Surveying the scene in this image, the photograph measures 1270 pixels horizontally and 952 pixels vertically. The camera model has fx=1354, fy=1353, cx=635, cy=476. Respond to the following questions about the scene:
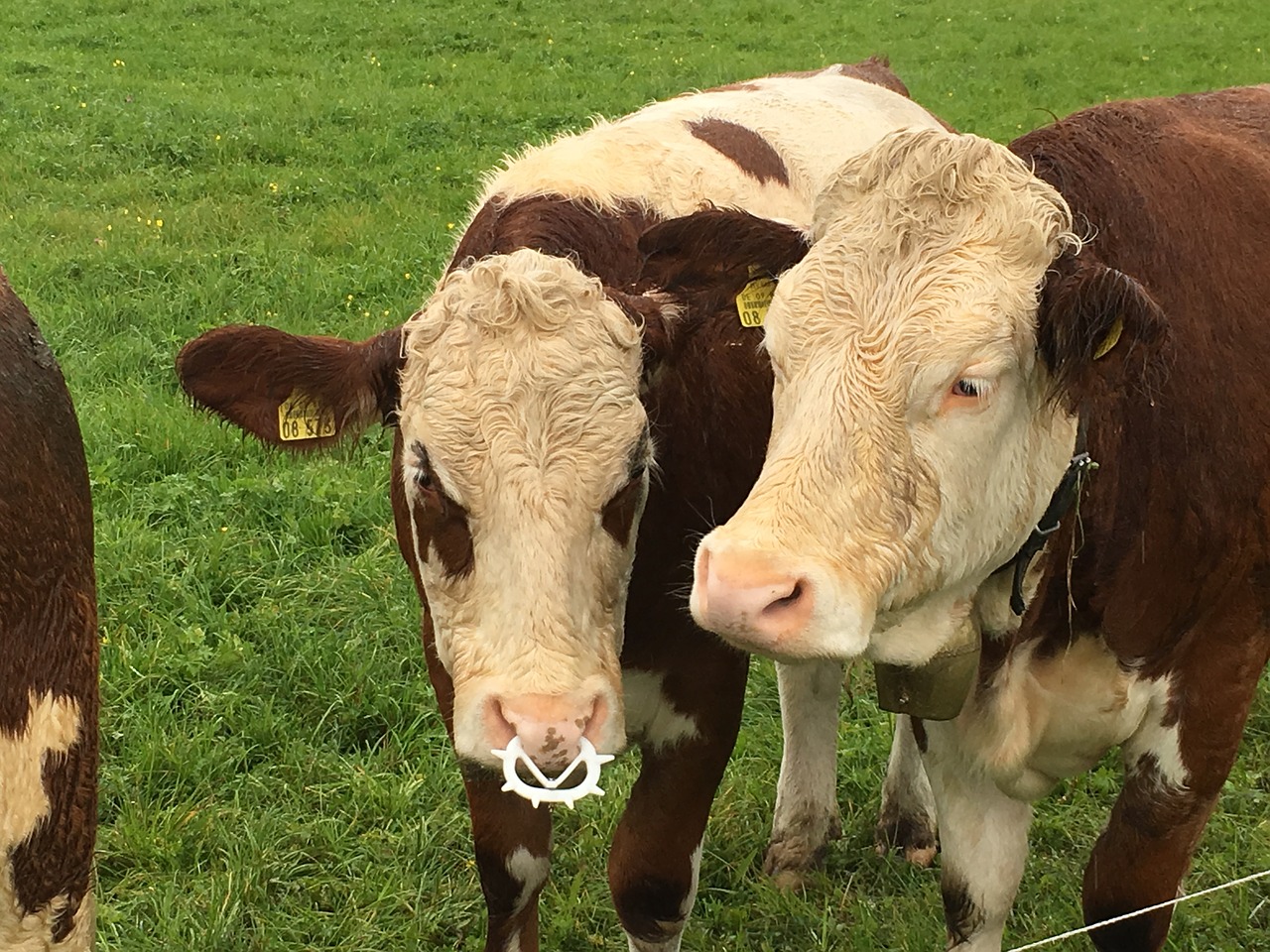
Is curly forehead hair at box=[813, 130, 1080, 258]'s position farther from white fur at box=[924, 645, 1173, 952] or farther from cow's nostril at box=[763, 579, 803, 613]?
white fur at box=[924, 645, 1173, 952]

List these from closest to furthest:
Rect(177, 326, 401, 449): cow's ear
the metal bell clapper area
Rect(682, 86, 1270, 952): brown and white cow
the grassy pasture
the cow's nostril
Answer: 1. the cow's nostril
2. Rect(682, 86, 1270, 952): brown and white cow
3. the metal bell clapper area
4. Rect(177, 326, 401, 449): cow's ear
5. the grassy pasture

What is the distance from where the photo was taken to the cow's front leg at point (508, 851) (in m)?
3.21

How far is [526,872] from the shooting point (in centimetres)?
327

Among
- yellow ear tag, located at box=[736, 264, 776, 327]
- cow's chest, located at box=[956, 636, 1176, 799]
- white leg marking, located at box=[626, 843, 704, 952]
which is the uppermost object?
yellow ear tag, located at box=[736, 264, 776, 327]

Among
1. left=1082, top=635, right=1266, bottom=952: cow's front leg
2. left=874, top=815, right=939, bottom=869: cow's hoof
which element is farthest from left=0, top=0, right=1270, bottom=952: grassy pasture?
left=1082, top=635, right=1266, bottom=952: cow's front leg

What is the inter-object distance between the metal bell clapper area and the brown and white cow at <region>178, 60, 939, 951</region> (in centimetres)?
2

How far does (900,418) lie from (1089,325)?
1.18 ft

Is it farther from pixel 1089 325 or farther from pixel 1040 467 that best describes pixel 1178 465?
pixel 1089 325

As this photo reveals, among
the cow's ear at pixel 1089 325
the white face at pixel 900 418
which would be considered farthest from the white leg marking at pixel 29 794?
the cow's ear at pixel 1089 325

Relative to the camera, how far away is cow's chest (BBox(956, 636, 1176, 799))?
114 inches

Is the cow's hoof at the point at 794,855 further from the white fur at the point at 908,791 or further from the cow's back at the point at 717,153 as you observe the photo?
the cow's back at the point at 717,153

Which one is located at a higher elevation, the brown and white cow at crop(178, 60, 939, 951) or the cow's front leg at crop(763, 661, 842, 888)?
the brown and white cow at crop(178, 60, 939, 951)

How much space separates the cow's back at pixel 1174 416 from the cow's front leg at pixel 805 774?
49.6 inches

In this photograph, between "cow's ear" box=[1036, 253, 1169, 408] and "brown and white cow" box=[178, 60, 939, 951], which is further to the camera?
"brown and white cow" box=[178, 60, 939, 951]
